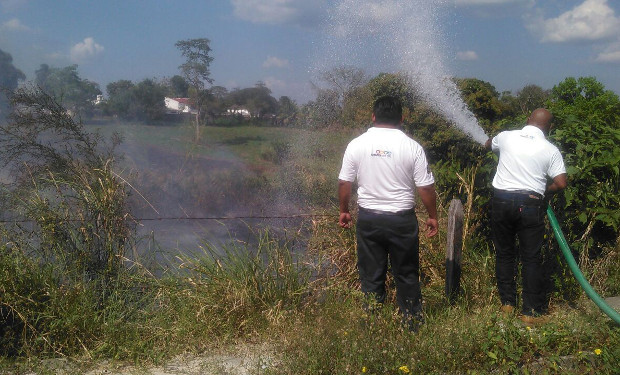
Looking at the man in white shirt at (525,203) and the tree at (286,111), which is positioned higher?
the tree at (286,111)

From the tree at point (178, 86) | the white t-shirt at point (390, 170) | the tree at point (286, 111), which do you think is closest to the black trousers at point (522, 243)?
the white t-shirt at point (390, 170)

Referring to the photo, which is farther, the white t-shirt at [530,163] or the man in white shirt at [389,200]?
the white t-shirt at [530,163]

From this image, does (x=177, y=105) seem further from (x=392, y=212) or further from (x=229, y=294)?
(x=392, y=212)

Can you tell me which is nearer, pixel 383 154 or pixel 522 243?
pixel 383 154

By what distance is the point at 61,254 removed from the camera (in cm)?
455

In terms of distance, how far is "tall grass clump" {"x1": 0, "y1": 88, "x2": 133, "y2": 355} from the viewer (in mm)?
4102

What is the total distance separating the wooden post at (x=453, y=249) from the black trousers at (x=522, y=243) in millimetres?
301

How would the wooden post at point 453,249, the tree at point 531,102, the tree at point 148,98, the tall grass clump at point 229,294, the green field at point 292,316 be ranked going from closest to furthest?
the green field at point 292,316 < the tall grass clump at point 229,294 < the wooden post at point 453,249 < the tree at point 531,102 < the tree at point 148,98

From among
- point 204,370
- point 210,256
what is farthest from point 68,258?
point 204,370

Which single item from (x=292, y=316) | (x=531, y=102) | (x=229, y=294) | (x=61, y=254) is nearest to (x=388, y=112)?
(x=292, y=316)

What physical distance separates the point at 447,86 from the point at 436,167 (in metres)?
2.05

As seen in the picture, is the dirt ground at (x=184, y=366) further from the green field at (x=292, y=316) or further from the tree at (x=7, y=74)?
the tree at (x=7, y=74)

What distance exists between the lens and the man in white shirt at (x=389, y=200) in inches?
163

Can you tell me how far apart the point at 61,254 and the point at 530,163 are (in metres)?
3.83
